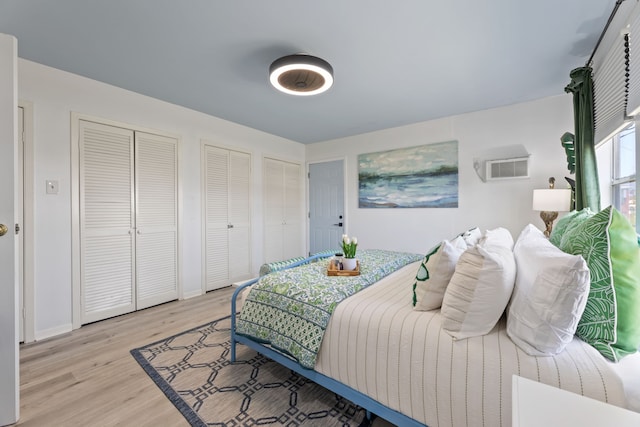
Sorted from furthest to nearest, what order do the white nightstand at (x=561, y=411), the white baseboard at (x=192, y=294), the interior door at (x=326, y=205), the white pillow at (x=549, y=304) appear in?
1. the interior door at (x=326, y=205)
2. the white baseboard at (x=192, y=294)
3. the white pillow at (x=549, y=304)
4. the white nightstand at (x=561, y=411)

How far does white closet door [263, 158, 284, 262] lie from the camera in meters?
4.52

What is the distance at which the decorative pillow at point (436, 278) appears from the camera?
1380 millimetres

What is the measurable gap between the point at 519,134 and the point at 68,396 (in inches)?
190

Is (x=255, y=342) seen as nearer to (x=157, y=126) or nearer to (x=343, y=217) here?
(x=157, y=126)

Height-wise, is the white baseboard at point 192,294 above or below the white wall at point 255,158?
below

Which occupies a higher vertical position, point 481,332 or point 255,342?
point 481,332

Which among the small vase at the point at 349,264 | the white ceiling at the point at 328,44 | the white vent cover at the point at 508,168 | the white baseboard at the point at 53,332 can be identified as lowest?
the white baseboard at the point at 53,332

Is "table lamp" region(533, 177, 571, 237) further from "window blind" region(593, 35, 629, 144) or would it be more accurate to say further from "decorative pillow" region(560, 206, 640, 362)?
"decorative pillow" region(560, 206, 640, 362)

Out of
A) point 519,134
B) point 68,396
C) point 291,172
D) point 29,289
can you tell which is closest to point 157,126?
point 29,289

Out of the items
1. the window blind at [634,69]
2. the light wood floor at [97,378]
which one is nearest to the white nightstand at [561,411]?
the window blind at [634,69]

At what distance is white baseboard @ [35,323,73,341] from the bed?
232 cm

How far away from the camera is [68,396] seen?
167 centimetres

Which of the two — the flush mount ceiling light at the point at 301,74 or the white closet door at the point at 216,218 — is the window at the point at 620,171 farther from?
the white closet door at the point at 216,218

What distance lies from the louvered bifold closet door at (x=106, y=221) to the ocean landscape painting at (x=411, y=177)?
3.29 m
